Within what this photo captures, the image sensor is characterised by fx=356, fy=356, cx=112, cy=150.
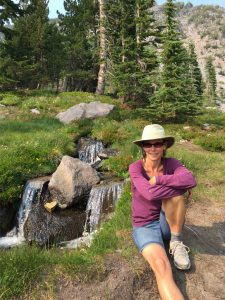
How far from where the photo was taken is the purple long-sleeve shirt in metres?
6.21

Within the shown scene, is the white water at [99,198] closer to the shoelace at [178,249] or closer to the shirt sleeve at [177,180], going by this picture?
the shoelace at [178,249]

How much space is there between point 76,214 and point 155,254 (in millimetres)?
7435

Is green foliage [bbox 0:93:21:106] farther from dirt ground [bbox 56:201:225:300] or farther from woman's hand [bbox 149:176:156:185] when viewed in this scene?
woman's hand [bbox 149:176:156:185]

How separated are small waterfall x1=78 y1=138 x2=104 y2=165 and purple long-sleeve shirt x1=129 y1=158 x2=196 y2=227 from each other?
36.5ft

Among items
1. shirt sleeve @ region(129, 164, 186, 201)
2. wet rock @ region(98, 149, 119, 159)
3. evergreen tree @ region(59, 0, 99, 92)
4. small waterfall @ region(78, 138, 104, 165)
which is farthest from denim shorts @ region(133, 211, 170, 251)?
evergreen tree @ region(59, 0, 99, 92)

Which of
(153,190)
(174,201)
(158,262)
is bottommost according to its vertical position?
(158,262)

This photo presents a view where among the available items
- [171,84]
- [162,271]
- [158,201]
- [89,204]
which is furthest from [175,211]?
[171,84]

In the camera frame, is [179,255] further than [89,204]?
No

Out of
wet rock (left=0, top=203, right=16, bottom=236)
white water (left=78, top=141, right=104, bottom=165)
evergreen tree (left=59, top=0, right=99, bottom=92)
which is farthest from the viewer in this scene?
evergreen tree (left=59, top=0, right=99, bottom=92)

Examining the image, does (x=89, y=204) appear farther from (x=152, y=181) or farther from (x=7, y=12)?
(x=7, y=12)

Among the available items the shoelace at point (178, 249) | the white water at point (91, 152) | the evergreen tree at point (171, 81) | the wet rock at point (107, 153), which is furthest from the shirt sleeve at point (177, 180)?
the evergreen tree at point (171, 81)

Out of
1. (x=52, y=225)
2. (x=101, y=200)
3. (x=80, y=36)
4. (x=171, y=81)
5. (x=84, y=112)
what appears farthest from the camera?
(x=80, y=36)

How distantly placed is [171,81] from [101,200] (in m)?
12.8

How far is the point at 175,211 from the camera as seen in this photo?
6383mm
